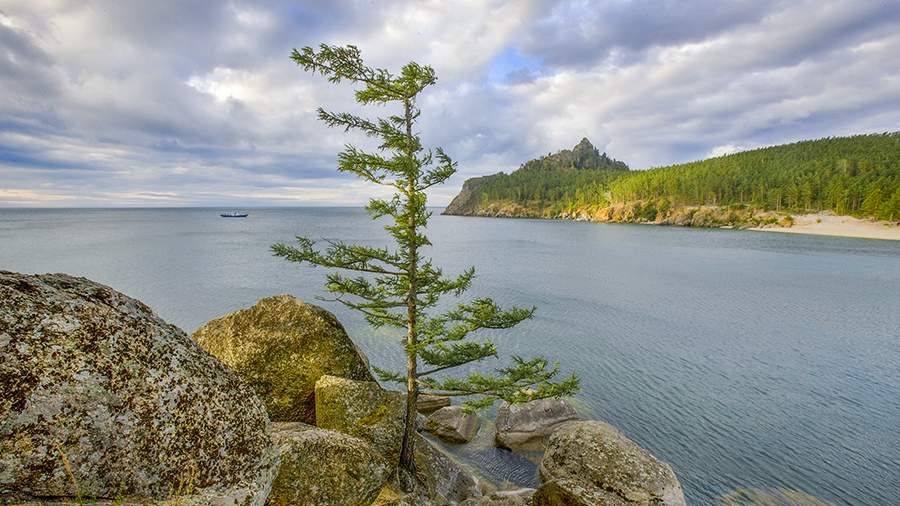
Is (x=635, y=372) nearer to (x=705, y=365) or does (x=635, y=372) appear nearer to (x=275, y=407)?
(x=705, y=365)

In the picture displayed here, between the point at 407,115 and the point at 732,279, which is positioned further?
the point at 732,279

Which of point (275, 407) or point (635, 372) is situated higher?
point (275, 407)

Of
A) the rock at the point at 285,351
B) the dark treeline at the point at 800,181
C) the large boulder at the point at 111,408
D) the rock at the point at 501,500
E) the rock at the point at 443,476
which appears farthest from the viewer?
the dark treeline at the point at 800,181

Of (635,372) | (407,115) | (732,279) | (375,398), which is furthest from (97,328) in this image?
(732,279)

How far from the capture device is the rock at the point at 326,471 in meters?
8.30

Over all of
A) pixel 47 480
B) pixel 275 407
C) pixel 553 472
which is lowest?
pixel 553 472

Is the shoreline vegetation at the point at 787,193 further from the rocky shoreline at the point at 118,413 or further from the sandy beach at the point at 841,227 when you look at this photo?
the rocky shoreline at the point at 118,413

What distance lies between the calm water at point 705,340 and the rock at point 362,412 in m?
5.90

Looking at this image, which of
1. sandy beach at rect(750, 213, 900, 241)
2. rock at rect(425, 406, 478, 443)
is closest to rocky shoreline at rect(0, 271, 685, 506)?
rock at rect(425, 406, 478, 443)

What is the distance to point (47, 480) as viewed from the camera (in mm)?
3322

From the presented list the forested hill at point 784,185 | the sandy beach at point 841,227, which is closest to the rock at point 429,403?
the sandy beach at point 841,227

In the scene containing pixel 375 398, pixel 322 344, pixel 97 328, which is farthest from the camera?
pixel 322 344

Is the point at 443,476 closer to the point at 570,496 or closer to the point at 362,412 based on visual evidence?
the point at 362,412

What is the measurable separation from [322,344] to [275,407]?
8.00 feet
